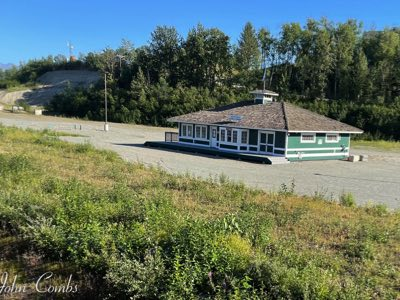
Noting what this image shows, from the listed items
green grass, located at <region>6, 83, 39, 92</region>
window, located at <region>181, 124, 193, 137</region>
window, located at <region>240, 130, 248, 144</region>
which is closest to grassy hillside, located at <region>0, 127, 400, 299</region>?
window, located at <region>240, 130, 248, 144</region>

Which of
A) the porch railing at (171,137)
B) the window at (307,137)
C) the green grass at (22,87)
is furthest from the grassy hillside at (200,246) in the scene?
the green grass at (22,87)

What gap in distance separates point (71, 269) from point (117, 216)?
1998 millimetres

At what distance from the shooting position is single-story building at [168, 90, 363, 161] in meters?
30.8

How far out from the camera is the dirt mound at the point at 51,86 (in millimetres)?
97750

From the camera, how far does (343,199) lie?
13.4 m

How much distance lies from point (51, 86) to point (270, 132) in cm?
8380

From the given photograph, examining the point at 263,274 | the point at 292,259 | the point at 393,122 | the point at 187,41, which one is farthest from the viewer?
the point at 187,41

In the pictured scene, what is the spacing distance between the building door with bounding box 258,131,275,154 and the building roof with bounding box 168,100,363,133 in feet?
1.97

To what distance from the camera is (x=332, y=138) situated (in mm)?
33156

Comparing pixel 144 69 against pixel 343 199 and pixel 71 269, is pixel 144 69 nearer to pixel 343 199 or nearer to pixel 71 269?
pixel 343 199

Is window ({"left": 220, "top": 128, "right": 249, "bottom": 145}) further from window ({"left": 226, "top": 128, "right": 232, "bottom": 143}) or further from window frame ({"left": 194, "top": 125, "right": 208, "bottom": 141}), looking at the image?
window frame ({"left": 194, "top": 125, "right": 208, "bottom": 141})

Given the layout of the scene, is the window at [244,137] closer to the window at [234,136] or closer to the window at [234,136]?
the window at [234,136]

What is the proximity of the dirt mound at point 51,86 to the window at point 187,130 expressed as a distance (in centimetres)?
6256

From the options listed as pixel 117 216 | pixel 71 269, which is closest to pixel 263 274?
pixel 71 269
